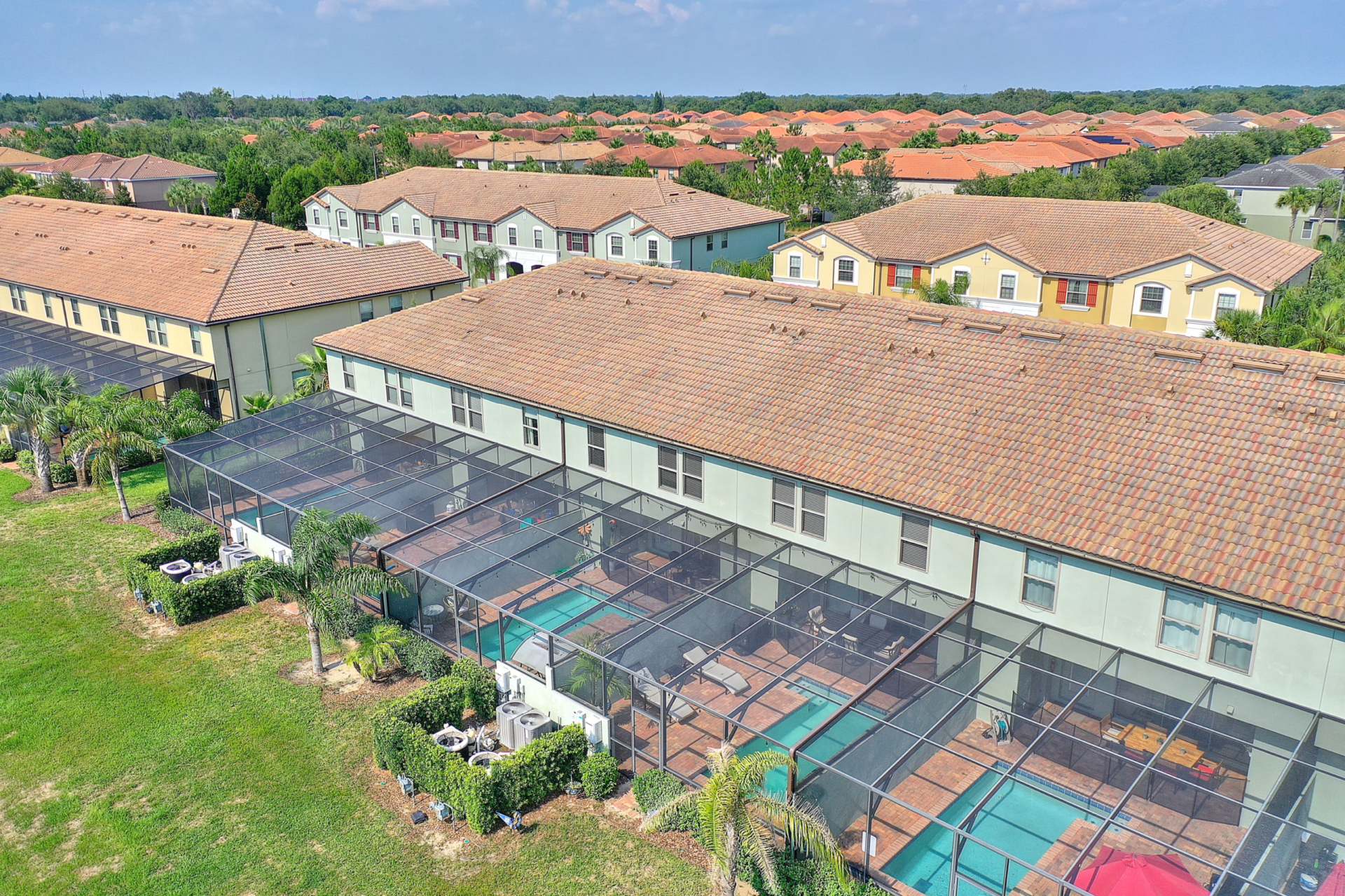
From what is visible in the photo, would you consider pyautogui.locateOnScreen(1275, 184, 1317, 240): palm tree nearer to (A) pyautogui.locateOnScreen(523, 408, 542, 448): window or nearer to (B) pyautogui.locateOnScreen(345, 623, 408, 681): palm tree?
(A) pyautogui.locateOnScreen(523, 408, 542, 448): window

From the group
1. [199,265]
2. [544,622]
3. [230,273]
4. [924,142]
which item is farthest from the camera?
[924,142]

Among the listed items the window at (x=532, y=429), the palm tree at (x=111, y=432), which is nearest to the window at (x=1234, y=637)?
the window at (x=532, y=429)

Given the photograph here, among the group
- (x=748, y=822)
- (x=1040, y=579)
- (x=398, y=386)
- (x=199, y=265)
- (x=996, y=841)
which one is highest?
(x=199, y=265)

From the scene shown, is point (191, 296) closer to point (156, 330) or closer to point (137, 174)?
point (156, 330)

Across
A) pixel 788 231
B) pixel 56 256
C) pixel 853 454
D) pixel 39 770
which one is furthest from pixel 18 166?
pixel 853 454

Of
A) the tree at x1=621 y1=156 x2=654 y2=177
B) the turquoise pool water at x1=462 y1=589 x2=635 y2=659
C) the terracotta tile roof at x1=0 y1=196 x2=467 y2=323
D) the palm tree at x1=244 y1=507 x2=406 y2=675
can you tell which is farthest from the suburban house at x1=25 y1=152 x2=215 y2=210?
the turquoise pool water at x1=462 y1=589 x2=635 y2=659

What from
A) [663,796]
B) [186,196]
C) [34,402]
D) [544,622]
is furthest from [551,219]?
[663,796]

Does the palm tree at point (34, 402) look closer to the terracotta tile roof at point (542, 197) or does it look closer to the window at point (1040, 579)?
the window at point (1040, 579)
